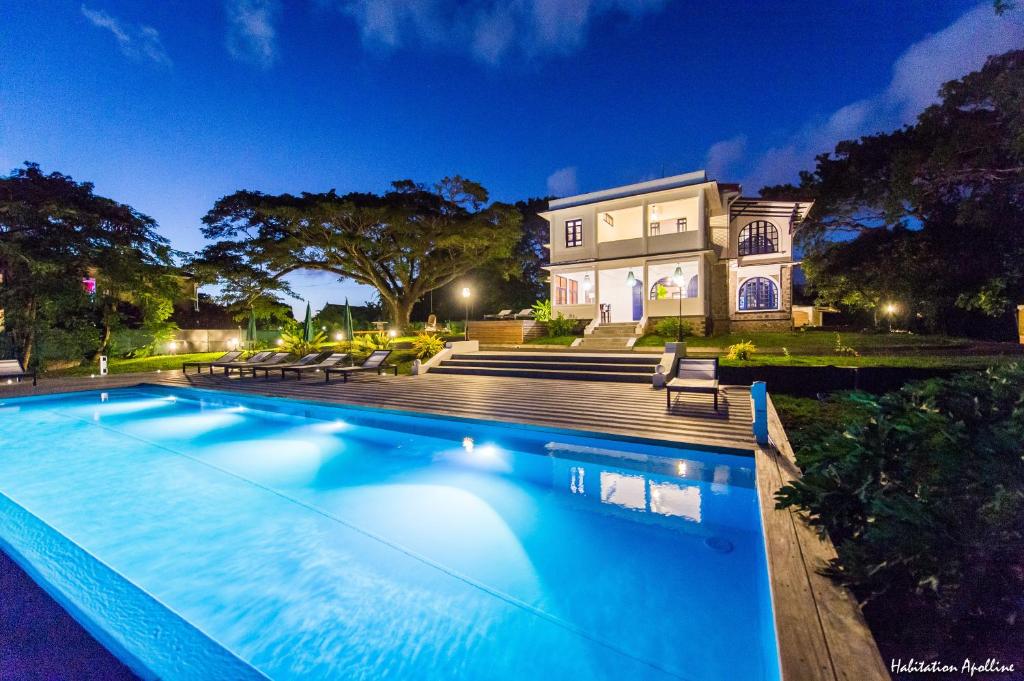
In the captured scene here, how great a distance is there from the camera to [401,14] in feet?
79.6

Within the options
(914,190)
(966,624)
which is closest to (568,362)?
(966,624)

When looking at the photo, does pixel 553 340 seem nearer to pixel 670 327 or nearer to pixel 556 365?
pixel 670 327

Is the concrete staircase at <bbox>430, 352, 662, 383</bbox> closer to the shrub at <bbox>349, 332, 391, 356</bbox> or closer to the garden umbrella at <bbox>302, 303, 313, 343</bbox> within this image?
the shrub at <bbox>349, 332, 391, 356</bbox>

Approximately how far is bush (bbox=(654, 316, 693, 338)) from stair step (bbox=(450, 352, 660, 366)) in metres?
5.42

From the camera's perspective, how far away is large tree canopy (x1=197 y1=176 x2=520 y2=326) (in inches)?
865

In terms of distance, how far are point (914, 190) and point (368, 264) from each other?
84.0 ft

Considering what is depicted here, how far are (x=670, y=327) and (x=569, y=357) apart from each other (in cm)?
660

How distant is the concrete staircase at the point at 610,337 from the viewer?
1650cm

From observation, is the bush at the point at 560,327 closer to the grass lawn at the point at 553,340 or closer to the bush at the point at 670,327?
the grass lawn at the point at 553,340

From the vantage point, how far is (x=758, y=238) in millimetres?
23156

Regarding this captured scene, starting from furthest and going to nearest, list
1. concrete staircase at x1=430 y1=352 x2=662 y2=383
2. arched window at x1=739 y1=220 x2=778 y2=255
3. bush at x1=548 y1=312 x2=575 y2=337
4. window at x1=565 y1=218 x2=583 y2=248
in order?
arched window at x1=739 y1=220 x2=778 y2=255
window at x1=565 y1=218 x2=583 y2=248
bush at x1=548 y1=312 x2=575 y2=337
concrete staircase at x1=430 y1=352 x2=662 y2=383

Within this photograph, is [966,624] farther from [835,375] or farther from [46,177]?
[46,177]

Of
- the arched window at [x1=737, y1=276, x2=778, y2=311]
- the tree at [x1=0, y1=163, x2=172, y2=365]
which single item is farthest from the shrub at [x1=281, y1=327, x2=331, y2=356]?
the arched window at [x1=737, y1=276, x2=778, y2=311]

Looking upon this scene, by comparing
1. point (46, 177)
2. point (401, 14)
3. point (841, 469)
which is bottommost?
point (841, 469)
